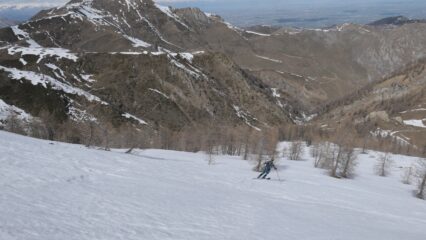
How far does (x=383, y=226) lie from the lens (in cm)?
3775

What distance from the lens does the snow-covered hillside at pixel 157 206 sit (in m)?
21.6

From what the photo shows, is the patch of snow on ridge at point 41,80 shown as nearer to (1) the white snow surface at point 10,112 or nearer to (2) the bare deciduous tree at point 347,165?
(1) the white snow surface at point 10,112

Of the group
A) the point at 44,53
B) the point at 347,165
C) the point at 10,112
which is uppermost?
the point at 44,53

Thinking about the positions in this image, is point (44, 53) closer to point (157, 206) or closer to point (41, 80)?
point (41, 80)

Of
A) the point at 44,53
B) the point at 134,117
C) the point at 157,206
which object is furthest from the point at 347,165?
the point at 44,53

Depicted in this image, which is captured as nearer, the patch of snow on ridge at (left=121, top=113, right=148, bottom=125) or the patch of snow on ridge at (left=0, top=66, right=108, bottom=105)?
the patch of snow on ridge at (left=0, top=66, right=108, bottom=105)

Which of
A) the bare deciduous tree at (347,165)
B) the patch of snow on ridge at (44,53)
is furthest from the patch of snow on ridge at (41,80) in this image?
the bare deciduous tree at (347,165)

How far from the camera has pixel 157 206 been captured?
94.3 feet

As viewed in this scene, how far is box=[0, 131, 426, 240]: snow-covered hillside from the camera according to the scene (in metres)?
21.6

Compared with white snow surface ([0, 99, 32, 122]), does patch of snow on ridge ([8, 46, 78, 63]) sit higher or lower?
higher

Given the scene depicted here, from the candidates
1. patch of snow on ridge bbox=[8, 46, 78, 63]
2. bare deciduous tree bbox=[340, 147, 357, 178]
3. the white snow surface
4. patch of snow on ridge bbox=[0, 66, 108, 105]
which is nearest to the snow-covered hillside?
bare deciduous tree bbox=[340, 147, 357, 178]

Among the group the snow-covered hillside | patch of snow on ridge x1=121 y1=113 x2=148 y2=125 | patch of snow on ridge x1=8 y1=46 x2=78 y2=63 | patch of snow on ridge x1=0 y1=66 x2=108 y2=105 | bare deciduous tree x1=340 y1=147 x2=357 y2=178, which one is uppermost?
patch of snow on ridge x1=8 y1=46 x2=78 y2=63

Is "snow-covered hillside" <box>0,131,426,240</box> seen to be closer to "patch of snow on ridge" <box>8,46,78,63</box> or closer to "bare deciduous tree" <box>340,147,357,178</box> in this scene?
"bare deciduous tree" <box>340,147,357,178</box>

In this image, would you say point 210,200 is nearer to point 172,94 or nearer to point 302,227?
point 302,227
